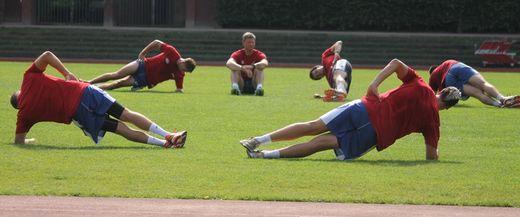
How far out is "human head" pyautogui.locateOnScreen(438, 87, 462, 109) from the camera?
13.8 meters

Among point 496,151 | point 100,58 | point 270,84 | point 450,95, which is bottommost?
point 100,58

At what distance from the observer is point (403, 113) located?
44.6 ft

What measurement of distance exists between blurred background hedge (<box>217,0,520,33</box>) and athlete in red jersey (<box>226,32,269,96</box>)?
31.4 metres

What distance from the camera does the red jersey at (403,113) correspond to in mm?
13500

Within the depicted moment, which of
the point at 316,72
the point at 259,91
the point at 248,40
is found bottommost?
the point at 259,91

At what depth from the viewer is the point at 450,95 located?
13.8 m

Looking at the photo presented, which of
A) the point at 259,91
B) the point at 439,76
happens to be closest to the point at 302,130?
the point at 439,76

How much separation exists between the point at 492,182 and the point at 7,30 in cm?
4457

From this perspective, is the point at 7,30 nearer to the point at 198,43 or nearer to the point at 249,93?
the point at 198,43

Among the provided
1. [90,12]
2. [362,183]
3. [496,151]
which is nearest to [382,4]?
[90,12]

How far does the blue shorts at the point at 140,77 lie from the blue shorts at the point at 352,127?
516 inches

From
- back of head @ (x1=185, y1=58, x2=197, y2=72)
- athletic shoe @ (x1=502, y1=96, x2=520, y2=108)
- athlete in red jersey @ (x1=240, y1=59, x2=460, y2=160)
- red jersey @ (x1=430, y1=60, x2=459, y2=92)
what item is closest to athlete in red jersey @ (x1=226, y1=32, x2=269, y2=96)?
back of head @ (x1=185, y1=58, x2=197, y2=72)

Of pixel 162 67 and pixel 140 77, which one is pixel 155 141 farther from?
pixel 140 77

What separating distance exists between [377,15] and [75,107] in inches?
1725
